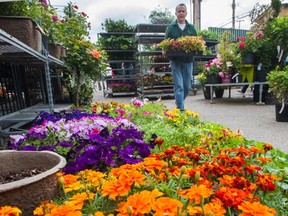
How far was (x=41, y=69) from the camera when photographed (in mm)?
6074

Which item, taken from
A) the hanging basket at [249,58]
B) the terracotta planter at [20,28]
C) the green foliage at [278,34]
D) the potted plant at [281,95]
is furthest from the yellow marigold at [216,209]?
the hanging basket at [249,58]

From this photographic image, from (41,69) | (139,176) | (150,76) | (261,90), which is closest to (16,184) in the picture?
(139,176)

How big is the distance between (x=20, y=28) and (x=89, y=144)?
186 centimetres

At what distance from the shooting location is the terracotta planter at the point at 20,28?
278 centimetres

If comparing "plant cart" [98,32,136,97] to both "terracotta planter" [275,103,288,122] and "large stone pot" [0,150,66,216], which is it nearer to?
"terracotta planter" [275,103,288,122]

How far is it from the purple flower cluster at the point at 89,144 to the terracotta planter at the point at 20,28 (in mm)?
1090

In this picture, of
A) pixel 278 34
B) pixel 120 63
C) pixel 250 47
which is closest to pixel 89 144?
pixel 278 34

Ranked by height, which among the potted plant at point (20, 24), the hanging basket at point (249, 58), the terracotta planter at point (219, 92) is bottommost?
the terracotta planter at point (219, 92)

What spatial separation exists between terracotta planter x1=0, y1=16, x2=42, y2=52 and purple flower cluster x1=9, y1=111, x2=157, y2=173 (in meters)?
1.09

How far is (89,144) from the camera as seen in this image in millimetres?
1708

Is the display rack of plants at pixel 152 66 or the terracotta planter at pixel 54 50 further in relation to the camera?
the display rack of plants at pixel 152 66

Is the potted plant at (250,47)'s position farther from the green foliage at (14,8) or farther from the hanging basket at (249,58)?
the green foliage at (14,8)

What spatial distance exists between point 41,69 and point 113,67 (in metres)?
6.04

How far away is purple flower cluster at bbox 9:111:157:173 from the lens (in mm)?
1500
